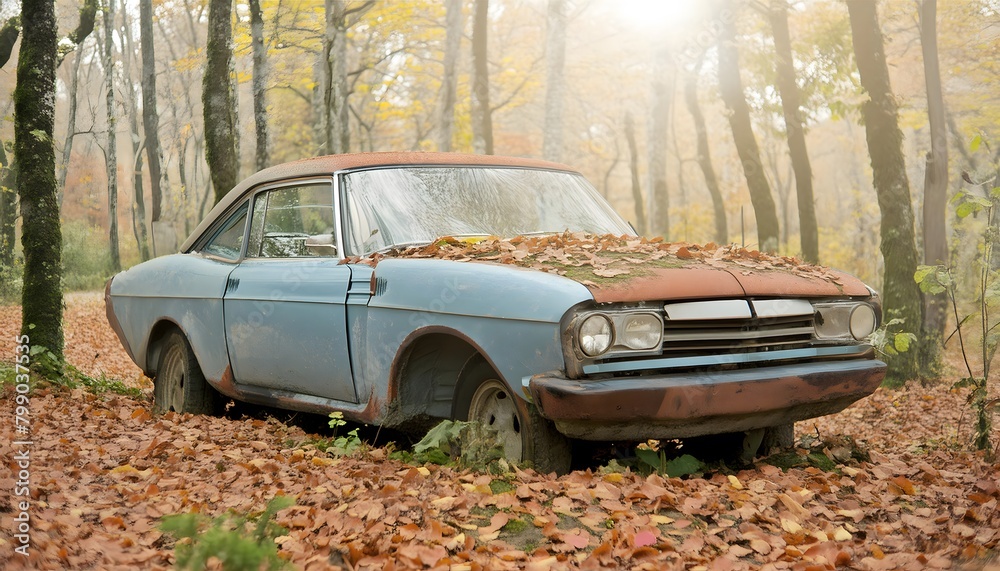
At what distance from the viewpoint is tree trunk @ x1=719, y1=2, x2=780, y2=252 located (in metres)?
14.6

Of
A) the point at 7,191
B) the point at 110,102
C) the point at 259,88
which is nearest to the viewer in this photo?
the point at 7,191

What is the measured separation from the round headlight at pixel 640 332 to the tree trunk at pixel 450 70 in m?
18.2

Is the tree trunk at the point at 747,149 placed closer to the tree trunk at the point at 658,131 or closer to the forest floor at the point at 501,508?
the forest floor at the point at 501,508

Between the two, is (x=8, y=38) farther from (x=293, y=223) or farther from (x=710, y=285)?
(x=710, y=285)

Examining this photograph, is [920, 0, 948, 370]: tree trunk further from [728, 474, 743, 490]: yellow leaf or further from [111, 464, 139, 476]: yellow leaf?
[111, 464, 139, 476]: yellow leaf

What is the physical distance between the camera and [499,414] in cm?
453

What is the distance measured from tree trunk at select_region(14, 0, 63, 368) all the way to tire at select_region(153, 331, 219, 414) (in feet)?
4.96

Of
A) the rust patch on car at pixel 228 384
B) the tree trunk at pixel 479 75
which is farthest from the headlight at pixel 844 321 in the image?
the tree trunk at pixel 479 75

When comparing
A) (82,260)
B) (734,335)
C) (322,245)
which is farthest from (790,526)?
(82,260)

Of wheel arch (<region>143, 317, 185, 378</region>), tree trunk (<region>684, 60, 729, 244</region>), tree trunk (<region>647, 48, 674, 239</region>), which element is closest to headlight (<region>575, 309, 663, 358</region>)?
wheel arch (<region>143, 317, 185, 378</region>)

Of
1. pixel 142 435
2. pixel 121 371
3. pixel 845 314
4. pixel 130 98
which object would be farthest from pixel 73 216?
pixel 845 314

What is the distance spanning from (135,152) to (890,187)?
1915cm

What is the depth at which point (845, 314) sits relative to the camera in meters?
4.71

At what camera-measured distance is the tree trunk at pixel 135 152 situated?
2286cm
